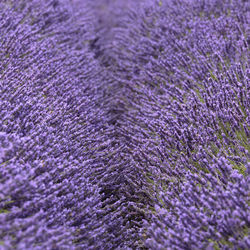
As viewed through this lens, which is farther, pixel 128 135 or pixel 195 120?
pixel 128 135

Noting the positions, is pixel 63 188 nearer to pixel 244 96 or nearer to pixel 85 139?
pixel 85 139

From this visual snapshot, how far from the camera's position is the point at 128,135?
321 centimetres

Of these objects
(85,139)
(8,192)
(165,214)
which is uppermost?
(8,192)

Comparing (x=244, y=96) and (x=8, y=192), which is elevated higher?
(x=8, y=192)

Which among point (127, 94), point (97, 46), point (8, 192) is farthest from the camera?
point (97, 46)

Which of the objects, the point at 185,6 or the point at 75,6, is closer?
the point at 185,6

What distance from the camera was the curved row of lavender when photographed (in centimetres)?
201

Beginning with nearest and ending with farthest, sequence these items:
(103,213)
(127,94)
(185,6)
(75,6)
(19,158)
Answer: (19,158) → (103,213) → (127,94) → (185,6) → (75,6)

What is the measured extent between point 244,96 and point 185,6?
2365 millimetres

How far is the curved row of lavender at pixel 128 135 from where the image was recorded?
6.58 ft

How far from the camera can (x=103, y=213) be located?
2.44m

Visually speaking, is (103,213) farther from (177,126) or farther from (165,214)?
(177,126)

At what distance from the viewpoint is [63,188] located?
2246 mm

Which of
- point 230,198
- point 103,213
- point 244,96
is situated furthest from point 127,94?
point 230,198
